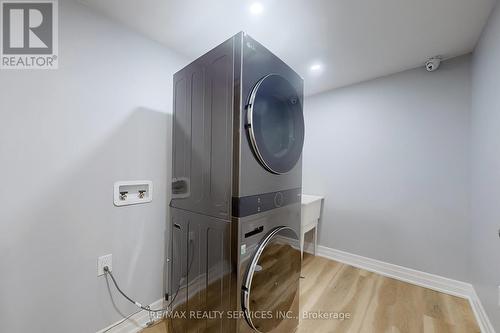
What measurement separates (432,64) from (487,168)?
1034mm

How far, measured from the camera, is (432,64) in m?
1.76

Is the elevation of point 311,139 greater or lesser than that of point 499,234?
greater

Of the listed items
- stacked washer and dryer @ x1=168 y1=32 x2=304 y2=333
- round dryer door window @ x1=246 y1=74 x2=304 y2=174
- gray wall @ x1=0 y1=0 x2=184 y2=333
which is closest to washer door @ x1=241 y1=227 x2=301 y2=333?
stacked washer and dryer @ x1=168 y1=32 x2=304 y2=333

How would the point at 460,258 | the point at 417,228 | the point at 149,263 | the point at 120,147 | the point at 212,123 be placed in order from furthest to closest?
the point at 417,228, the point at 460,258, the point at 149,263, the point at 120,147, the point at 212,123

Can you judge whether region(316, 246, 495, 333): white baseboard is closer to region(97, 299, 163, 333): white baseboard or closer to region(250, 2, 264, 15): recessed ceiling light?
region(97, 299, 163, 333): white baseboard

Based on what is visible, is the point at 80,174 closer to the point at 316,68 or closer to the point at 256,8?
the point at 256,8

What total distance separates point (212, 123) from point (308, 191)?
6.54 feet

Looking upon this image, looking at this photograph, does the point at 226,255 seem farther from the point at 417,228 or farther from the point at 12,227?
the point at 417,228

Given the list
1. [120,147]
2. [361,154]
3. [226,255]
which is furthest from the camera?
[361,154]

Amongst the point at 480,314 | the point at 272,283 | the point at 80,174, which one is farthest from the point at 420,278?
the point at 80,174

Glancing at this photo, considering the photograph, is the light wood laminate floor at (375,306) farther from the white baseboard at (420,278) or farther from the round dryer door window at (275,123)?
the round dryer door window at (275,123)

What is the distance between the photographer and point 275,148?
Result: 1.08 meters

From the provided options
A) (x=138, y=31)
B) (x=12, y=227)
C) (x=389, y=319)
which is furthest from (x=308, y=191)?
(x=12, y=227)

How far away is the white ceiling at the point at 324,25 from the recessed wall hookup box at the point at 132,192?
1.05 metres
